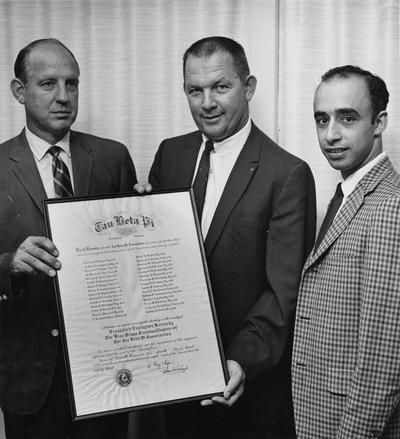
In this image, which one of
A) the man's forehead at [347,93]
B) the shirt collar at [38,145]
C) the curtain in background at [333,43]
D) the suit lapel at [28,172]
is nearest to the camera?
the man's forehead at [347,93]

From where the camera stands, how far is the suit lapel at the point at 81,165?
236 cm

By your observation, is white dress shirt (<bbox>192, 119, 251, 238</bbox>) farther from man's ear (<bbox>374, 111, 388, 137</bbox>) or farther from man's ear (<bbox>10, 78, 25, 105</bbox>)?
man's ear (<bbox>10, 78, 25, 105</bbox>)

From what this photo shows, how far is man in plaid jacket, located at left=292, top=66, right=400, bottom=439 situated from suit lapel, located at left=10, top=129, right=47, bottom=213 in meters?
0.95

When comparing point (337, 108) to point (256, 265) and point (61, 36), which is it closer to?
point (256, 265)

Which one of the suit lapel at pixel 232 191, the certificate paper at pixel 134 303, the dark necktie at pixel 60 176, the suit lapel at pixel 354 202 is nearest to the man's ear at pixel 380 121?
the suit lapel at pixel 354 202

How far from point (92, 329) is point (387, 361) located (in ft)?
2.88

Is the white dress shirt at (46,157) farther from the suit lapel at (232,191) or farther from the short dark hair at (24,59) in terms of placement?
the suit lapel at (232,191)

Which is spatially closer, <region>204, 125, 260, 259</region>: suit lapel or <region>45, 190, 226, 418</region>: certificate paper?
<region>45, 190, 226, 418</region>: certificate paper

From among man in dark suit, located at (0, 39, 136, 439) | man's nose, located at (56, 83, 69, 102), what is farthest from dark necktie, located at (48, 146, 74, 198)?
man's nose, located at (56, 83, 69, 102)

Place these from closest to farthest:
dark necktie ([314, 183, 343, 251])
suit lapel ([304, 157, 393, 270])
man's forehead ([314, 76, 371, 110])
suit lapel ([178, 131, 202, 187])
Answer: suit lapel ([304, 157, 393, 270])
man's forehead ([314, 76, 371, 110])
dark necktie ([314, 183, 343, 251])
suit lapel ([178, 131, 202, 187])

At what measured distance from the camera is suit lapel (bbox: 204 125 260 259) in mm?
2248

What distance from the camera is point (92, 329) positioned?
6.55ft

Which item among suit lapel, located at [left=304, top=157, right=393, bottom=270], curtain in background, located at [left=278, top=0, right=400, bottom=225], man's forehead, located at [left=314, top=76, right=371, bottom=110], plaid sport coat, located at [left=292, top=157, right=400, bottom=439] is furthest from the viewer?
curtain in background, located at [left=278, top=0, right=400, bottom=225]

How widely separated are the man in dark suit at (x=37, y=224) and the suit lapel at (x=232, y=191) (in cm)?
47
